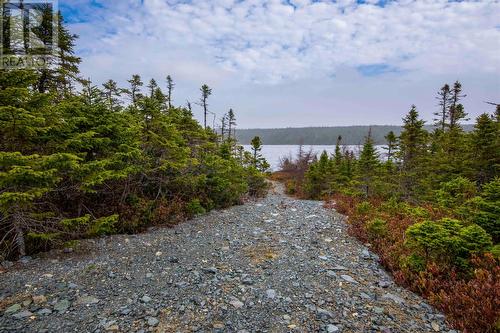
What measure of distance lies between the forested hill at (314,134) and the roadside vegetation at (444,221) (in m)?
96.4

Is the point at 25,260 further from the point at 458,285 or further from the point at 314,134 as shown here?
the point at 314,134

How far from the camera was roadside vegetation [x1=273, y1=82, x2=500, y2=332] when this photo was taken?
5262 millimetres

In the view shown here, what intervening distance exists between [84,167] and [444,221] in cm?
920

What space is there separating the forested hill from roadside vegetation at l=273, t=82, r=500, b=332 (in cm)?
9636

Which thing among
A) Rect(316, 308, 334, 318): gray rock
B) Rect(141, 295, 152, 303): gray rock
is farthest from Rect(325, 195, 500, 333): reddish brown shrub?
Rect(141, 295, 152, 303): gray rock

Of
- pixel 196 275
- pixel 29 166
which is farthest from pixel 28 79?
pixel 196 275

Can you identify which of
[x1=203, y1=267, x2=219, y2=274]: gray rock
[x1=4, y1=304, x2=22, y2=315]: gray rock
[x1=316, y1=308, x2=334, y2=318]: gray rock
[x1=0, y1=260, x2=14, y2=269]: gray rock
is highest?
[x1=0, y1=260, x2=14, y2=269]: gray rock

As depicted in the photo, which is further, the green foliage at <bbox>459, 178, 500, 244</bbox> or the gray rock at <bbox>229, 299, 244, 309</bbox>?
the green foliage at <bbox>459, 178, 500, 244</bbox>

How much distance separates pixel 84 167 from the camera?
7000 millimetres

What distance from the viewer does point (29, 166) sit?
5.67 metres

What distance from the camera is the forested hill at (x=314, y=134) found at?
11938 centimetres

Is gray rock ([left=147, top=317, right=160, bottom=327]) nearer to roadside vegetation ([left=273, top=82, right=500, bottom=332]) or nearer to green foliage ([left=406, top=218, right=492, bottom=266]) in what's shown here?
roadside vegetation ([left=273, top=82, right=500, bottom=332])

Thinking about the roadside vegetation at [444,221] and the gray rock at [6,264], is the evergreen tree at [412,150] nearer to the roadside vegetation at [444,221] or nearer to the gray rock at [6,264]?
the roadside vegetation at [444,221]

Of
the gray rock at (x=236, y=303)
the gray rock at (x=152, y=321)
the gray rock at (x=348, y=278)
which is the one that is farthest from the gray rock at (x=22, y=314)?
the gray rock at (x=348, y=278)
